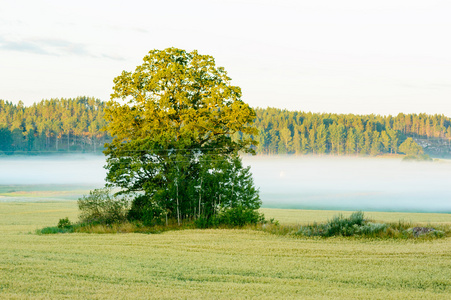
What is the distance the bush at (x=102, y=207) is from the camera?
31.4 m

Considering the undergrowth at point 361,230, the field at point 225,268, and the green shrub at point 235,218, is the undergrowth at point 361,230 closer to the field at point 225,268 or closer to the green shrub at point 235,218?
the field at point 225,268

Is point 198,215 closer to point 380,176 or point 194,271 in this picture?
point 194,271

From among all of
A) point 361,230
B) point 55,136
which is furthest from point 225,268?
point 55,136

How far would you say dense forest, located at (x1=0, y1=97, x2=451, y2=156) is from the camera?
534 ft

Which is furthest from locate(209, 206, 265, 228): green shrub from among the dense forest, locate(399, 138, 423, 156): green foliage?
locate(399, 138, 423, 156): green foliage

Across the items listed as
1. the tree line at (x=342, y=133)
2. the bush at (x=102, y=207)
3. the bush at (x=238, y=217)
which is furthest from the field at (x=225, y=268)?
the tree line at (x=342, y=133)

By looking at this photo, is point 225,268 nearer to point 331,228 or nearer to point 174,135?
point 331,228

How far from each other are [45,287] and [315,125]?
171m

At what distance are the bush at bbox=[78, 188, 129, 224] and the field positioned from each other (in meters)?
6.08

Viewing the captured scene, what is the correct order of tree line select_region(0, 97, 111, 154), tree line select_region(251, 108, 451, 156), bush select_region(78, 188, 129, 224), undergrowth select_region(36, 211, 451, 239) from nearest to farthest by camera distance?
undergrowth select_region(36, 211, 451, 239), bush select_region(78, 188, 129, 224), tree line select_region(0, 97, 111, 154), tree line select_region(251, 108, 451, 156)

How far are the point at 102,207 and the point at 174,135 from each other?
20.6ft

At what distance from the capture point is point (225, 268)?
16.9 m

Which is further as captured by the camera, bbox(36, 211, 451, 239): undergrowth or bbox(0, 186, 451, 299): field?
bbox(36, 211, 451, 239): undergrowth

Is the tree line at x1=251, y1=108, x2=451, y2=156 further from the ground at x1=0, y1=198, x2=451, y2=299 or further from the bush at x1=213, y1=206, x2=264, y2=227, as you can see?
the ground at x1=0, y1=198, x2=451, y2=299
